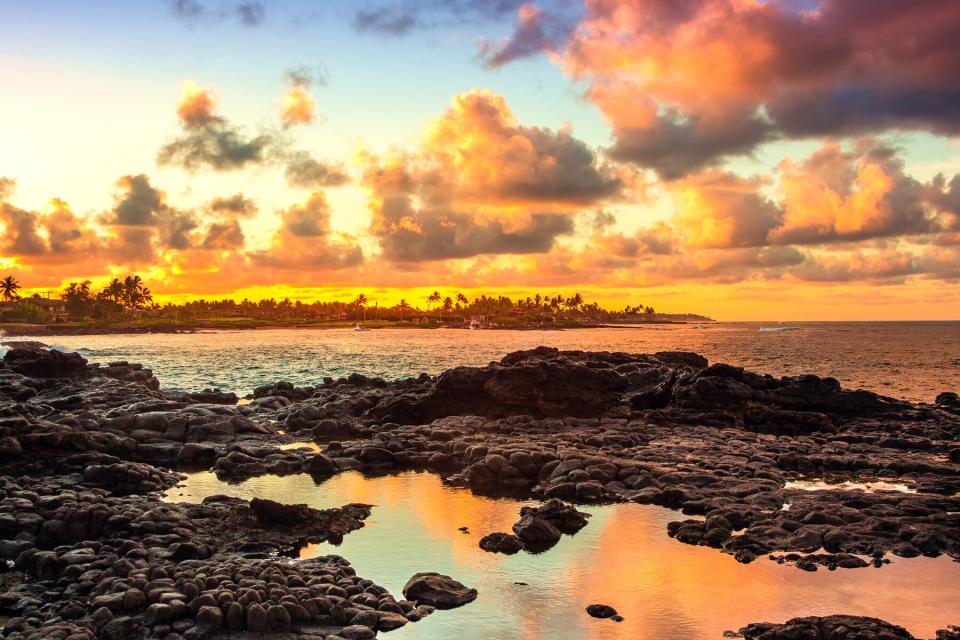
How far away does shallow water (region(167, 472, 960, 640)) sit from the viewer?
539 inches

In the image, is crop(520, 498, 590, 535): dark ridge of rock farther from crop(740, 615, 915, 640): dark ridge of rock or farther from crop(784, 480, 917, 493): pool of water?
crop(784, 480, 917, 493): pool of water

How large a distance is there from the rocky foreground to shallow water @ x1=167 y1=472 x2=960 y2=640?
594 millimetres

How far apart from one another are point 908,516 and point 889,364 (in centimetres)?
9093

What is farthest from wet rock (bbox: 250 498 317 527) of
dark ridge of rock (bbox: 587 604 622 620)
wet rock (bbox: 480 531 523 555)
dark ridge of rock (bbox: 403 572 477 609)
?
dark ridge of rock (bbox: 587 604 622 620)

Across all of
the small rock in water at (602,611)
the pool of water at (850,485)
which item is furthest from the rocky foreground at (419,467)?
the small rock in water at (602,611)

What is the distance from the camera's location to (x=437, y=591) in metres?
14.8

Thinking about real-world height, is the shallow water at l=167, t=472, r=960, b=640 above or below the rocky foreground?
below

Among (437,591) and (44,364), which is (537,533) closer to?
(437,591)

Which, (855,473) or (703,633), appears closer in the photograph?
(703,633)

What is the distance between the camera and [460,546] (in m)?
18.6

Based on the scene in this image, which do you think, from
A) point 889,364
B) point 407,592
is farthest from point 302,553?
point 889,364

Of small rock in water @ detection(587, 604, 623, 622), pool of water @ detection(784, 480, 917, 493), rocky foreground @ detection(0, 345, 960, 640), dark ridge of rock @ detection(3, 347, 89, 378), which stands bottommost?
pool of water @ detection(784, 480, 917, 493)

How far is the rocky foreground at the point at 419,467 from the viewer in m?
13.6

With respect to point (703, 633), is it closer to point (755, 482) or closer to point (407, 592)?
point (407, 592)
